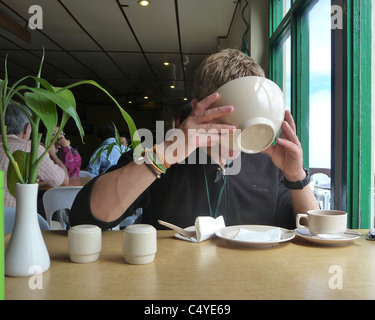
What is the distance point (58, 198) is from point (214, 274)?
1664mm

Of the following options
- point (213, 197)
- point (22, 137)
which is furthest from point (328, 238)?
point (22, 137)

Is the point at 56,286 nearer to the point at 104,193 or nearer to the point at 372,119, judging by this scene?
the point at 104,193

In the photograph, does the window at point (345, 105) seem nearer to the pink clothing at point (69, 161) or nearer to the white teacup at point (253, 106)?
the white teacup at point (253, 106)

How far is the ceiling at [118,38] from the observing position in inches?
138

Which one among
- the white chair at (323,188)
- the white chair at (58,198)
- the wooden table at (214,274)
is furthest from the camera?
the white chair at (58,198)

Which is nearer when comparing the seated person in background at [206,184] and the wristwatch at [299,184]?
the seated person in background at [206,184]

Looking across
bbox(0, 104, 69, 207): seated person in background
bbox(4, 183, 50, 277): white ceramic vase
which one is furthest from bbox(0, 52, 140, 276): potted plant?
bbox(0, 104, 69, 207): seated person in background

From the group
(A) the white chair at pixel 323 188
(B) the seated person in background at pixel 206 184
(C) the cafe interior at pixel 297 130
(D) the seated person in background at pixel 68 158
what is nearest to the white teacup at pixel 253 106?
(B) the seated person in background at pixel 206 184

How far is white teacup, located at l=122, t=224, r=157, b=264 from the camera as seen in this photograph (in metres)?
0.65

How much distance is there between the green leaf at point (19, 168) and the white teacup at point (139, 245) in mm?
222

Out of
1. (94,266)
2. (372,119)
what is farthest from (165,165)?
(372,119)

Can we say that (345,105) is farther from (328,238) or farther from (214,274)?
(214,274)

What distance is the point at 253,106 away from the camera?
681 millimetres

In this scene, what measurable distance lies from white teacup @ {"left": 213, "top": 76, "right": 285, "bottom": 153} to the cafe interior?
0.69 feet
